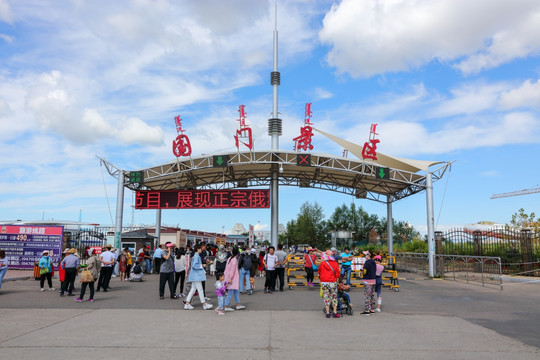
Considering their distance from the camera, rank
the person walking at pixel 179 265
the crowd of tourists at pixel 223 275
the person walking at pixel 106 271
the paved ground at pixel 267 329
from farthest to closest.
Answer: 1. the person walking at pixel 106 271
2. the person walking at pixel 179 265
3. the crowd of tourists at pixel 223 275
4. the paved ground at pixel 267 329

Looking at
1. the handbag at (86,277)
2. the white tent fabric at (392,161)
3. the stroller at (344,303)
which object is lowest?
the stroller at (344,303)

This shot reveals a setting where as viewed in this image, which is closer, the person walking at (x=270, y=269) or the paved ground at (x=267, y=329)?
the paved ground at (x=267, y=329)

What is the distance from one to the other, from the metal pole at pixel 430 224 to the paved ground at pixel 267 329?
341 inches

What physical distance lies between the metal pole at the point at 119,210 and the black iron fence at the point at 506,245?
17819 millimetres

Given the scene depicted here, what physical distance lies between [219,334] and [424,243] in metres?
30.4

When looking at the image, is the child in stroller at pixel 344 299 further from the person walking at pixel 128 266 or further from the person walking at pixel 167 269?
the person walking at pixel 128 266

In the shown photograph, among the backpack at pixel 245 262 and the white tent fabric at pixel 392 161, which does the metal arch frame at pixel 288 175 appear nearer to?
the white tent fabric at pixel 392 161

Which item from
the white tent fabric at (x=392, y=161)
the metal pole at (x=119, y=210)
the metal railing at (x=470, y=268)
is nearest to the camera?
the metal railing at (x=470, y=268)

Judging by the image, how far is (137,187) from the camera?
24.9m

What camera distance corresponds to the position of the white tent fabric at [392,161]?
22.8m

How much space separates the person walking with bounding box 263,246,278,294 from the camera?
13977mm

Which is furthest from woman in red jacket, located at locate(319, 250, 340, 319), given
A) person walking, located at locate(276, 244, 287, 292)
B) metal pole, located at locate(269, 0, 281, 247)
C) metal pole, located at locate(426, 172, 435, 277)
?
metal pole, located at locate(269, 0, 281, 247)

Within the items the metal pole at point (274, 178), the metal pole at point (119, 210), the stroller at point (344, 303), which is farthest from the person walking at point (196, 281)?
the metal pole at point (274, 178)

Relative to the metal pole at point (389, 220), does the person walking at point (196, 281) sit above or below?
below
